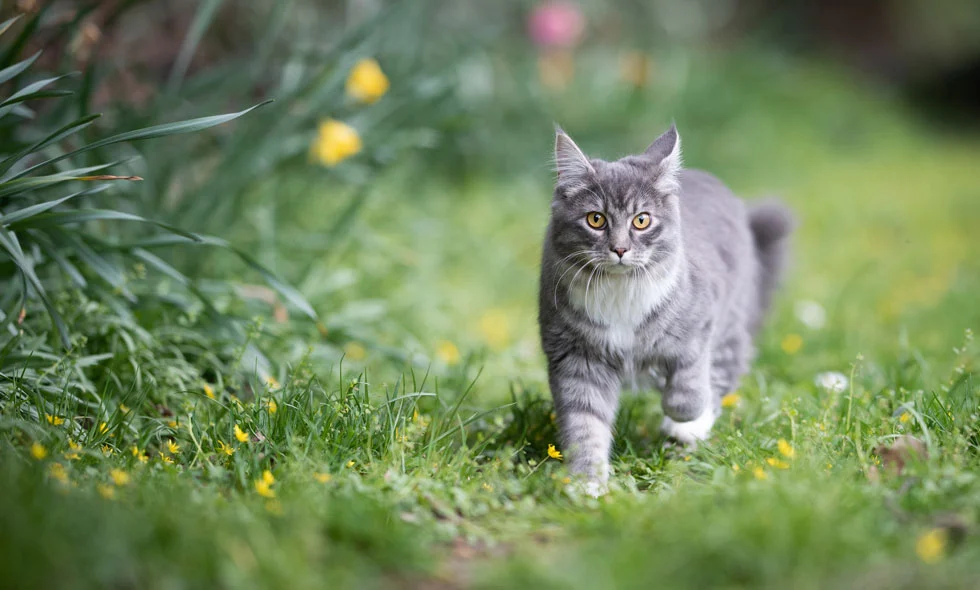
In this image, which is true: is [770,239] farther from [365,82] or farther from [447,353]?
[365,82]

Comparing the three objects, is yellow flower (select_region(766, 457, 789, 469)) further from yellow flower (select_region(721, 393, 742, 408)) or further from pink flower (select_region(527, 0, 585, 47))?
pink flower (select_region(527, 0, 585, 47))

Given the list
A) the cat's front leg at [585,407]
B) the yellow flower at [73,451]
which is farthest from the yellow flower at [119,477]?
the cat's front leg at [585,407]

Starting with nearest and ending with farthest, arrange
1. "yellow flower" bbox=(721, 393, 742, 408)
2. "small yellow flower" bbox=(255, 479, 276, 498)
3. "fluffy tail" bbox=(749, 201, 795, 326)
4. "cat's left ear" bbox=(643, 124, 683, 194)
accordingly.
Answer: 1. "small yellow flower" bbox=(255, 479, 276, 498)
2. "cat's left ear" bbox=(643, 124, 683, 194)
3. "yellow flower" bbox=(721, 393, 742, 408)
4. "fluffy tail" bbox=(749, 201, 795, 326)

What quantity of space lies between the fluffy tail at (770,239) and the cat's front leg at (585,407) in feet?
4.50

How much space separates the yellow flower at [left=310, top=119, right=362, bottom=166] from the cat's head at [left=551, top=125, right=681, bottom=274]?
60.8 inches

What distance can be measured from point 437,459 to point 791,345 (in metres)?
1.93

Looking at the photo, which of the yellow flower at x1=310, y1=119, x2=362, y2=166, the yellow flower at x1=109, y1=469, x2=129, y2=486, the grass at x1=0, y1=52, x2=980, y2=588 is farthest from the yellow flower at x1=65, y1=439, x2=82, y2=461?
the yellow flower at x1=310, y1=119, x2=362, y2=166

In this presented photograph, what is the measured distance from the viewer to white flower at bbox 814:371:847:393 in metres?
2.98

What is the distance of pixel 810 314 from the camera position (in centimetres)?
435

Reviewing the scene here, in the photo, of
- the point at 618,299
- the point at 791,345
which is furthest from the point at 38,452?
the point at 791,345

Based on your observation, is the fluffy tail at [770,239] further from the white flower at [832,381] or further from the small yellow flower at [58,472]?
the small yellow flower at [58,472]

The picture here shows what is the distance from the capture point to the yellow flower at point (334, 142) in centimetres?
409

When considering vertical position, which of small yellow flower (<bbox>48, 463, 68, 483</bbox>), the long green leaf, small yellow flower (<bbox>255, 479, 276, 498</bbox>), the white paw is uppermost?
the long green leaf

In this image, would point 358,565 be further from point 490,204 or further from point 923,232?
point 923,232
